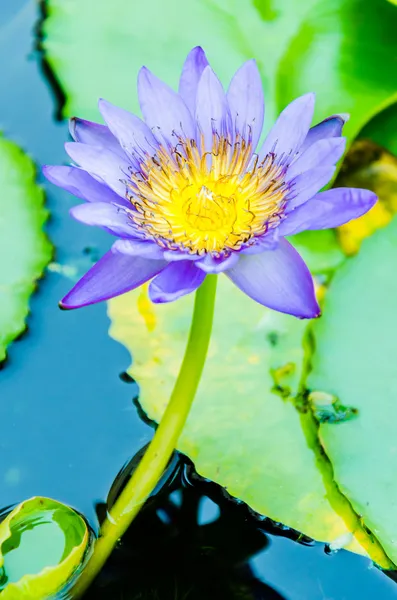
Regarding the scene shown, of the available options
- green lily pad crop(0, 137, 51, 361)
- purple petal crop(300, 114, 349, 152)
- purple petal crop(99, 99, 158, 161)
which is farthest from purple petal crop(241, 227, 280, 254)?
green lily pad crop(0, 137, 51, 361)

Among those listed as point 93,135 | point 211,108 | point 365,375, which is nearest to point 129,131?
point 93,135

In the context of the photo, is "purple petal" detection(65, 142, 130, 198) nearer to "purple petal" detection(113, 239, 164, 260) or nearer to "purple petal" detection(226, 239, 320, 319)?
"purple petal" detection(113, 239, 164, 260)

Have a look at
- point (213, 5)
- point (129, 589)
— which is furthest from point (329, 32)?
point (129, 589)

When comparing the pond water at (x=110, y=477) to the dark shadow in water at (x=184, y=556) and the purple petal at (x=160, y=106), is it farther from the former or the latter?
the purple petal at (x=160, y=106)

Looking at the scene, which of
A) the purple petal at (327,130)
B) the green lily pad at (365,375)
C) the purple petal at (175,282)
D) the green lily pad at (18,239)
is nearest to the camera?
the purple petal at (175,282)

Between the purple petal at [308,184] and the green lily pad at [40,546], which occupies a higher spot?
the purple petal at [308,184]

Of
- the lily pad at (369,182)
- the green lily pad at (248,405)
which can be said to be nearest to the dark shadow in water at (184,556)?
the green lily pad at (248,405)

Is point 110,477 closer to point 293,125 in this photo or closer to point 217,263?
point 217,263
